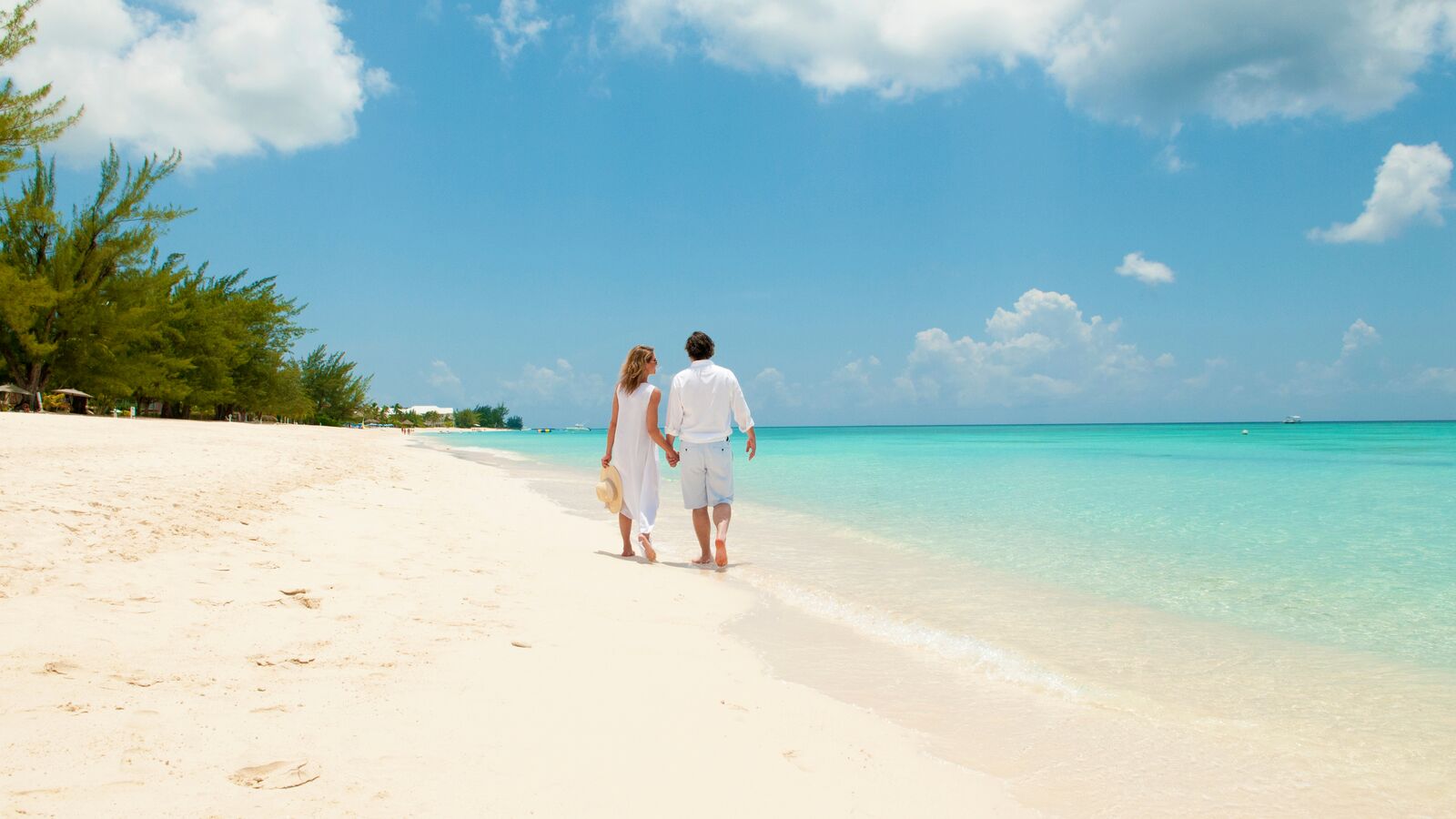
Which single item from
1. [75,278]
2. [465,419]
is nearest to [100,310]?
[75,278]

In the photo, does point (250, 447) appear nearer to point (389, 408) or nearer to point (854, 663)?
point (854, 663)

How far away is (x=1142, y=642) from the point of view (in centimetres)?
435

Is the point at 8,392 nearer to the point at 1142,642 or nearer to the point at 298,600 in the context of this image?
the point at 298,600

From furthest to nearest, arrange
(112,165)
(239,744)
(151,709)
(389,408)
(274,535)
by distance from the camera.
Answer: (389,408), (112,165), (274,535), (151,709), (239,744)

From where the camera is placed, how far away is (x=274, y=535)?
16.7 feet

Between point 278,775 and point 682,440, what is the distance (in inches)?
179

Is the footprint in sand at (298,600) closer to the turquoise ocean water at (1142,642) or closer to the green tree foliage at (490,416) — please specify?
the turquoise ocean water at (1142,642)

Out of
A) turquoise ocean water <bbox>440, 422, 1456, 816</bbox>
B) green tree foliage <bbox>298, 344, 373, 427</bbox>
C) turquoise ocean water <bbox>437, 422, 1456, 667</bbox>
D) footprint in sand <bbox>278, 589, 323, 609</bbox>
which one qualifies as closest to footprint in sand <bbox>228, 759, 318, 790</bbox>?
footprint in sand <bbox>278, 589, 323, 609</bbox>

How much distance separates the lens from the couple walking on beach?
6129 mm

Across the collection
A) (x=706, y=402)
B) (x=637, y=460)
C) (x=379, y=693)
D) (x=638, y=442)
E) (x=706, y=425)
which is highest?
(x=706, y=402)

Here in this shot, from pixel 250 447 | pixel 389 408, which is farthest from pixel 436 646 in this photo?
pixel 389 408

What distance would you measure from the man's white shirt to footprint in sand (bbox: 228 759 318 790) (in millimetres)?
4345

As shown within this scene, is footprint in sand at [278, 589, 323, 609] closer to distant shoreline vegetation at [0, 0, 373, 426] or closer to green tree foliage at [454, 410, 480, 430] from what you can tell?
distant shoreline vegetation at [0, 0, 373, 426]

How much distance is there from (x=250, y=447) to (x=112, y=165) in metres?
25.0
